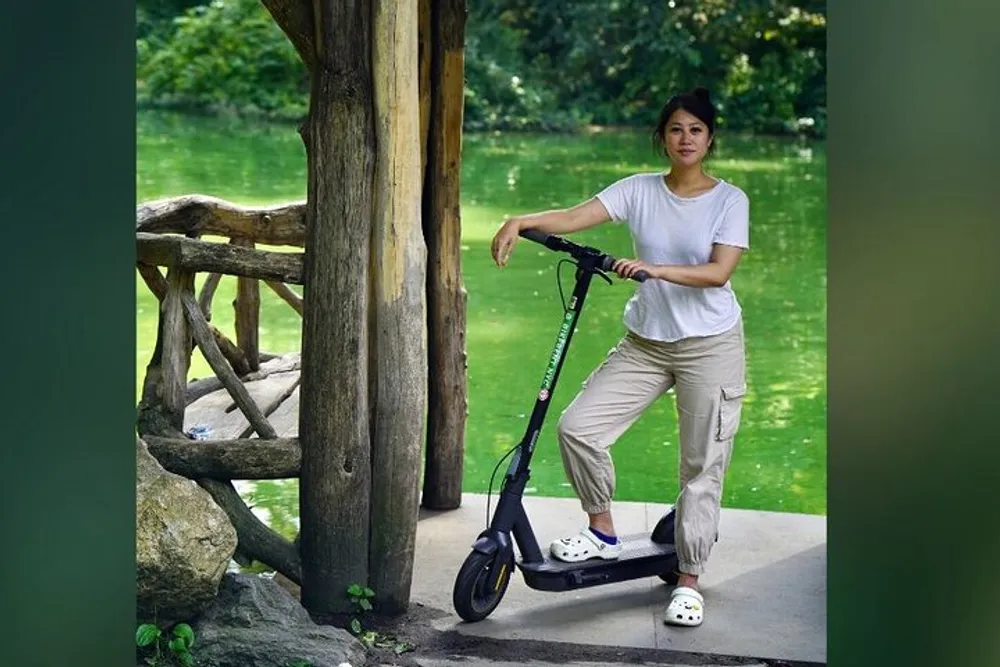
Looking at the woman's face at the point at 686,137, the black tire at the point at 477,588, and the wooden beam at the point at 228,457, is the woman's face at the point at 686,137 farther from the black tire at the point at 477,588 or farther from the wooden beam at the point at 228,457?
the wooden beam at the point at 228,457

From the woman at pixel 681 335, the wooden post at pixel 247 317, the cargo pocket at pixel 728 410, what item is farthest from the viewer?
the wooden post at pixel 247 317

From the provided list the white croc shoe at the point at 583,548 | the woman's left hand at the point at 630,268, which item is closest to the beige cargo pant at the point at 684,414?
the white croc shoe at the point at 583,548

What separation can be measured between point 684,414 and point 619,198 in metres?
0.68

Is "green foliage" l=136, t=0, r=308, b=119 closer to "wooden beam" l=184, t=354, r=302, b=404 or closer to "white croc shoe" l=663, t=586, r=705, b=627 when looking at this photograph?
"wooden beam" l=184, t=354, r=302, b=404

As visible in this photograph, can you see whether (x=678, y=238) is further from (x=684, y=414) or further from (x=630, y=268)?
(x=684, y=414)

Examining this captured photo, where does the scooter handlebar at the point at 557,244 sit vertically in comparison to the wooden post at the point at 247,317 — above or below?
above

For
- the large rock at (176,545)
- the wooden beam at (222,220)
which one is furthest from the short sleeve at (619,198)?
the large rock at (176,545)

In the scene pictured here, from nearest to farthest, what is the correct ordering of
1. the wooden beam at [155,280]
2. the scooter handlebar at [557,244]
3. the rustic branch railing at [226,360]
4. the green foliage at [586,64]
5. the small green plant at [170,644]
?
the small green plant at [170,644]
the scooter handlebar at [557,244]
the rustic branch railing at [226,360]
the wooden beam at [155,280]
the green foliage at [586,64]

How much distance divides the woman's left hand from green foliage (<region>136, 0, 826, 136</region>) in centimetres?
1824

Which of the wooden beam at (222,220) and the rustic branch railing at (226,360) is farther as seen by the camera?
the wooden beam at (222,220)

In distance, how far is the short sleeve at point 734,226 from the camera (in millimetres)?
5309

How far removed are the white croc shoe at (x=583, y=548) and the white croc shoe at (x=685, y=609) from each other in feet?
0.84

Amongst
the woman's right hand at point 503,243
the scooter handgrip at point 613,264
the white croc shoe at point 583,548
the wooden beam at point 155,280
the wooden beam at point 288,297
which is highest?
the woman's right hand at point 503,243
